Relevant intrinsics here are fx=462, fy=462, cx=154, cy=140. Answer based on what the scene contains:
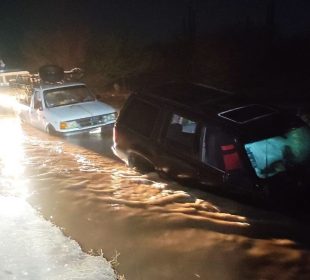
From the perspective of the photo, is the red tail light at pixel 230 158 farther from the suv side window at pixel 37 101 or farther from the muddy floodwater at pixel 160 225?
the suv side window at pixel 37 101

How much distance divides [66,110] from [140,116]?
15.7ft

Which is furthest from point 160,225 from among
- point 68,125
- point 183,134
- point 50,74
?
point 50,74

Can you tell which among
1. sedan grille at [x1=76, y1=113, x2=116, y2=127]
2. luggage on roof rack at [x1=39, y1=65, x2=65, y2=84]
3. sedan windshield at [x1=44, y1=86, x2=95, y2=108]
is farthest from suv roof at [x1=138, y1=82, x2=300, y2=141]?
luggage on roof rack at [x1=39, y1=65, x2=65, y2=84]

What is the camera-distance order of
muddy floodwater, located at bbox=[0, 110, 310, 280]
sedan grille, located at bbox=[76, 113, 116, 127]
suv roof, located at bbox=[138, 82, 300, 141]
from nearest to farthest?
muddy floodwater, located at bbox=[0, 110, 310, 280]
suv roof, located at bbox=[138, 82, 300, 141]
sedan grille, located at bbox=[76, 113, 116, 127]

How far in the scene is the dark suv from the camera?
5.33m

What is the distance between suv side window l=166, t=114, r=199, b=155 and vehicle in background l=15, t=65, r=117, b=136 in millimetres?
5202

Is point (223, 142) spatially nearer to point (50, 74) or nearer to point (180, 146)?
point (180, 146)

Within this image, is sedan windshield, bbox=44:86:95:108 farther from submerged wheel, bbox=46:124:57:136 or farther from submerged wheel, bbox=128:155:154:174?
submerged wheel, bbox=128:155:154:174

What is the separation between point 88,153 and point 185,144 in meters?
4.26

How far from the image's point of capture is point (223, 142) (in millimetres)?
5527

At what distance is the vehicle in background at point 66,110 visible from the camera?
11.2 metres

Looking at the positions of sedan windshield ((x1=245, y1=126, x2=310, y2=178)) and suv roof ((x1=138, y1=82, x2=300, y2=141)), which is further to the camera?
suv roof ((x1=138, y1=82, x2=300, y2=141))

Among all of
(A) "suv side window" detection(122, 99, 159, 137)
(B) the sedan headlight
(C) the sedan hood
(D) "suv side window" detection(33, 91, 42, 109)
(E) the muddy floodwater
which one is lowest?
(E) the muddy floodwater

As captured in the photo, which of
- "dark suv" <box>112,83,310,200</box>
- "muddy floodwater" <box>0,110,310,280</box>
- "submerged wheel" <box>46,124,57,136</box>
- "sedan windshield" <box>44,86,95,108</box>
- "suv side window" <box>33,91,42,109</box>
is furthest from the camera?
"suv side window" <box>33,91,42,109</box>
